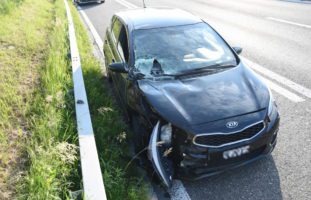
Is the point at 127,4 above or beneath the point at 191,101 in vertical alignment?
beneath

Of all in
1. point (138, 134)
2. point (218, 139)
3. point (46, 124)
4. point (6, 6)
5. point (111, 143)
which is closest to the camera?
point (218, 139)

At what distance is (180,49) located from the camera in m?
4.83

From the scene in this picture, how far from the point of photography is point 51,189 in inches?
127

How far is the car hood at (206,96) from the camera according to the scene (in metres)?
3.60

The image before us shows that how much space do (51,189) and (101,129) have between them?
1.49 metres

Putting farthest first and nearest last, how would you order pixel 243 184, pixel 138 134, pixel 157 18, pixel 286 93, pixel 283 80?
pixel 283 80 < pixel 286 93 < pixel 157 18 < pixel 138 134 < pixel 243 184

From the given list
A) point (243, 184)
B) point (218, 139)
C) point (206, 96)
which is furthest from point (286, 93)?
point (218, 139)

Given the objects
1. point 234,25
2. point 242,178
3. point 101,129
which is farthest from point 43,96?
point 234,25

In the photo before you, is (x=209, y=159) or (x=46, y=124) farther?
(x=46, y=124)

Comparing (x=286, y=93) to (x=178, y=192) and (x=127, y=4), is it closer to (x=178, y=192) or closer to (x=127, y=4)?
(x=178, y=192)

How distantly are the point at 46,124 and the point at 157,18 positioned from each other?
8.04ft

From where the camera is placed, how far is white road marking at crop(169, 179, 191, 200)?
3599 mm

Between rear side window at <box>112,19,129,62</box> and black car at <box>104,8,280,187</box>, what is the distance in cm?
5

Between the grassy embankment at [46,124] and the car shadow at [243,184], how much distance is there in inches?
26.8
